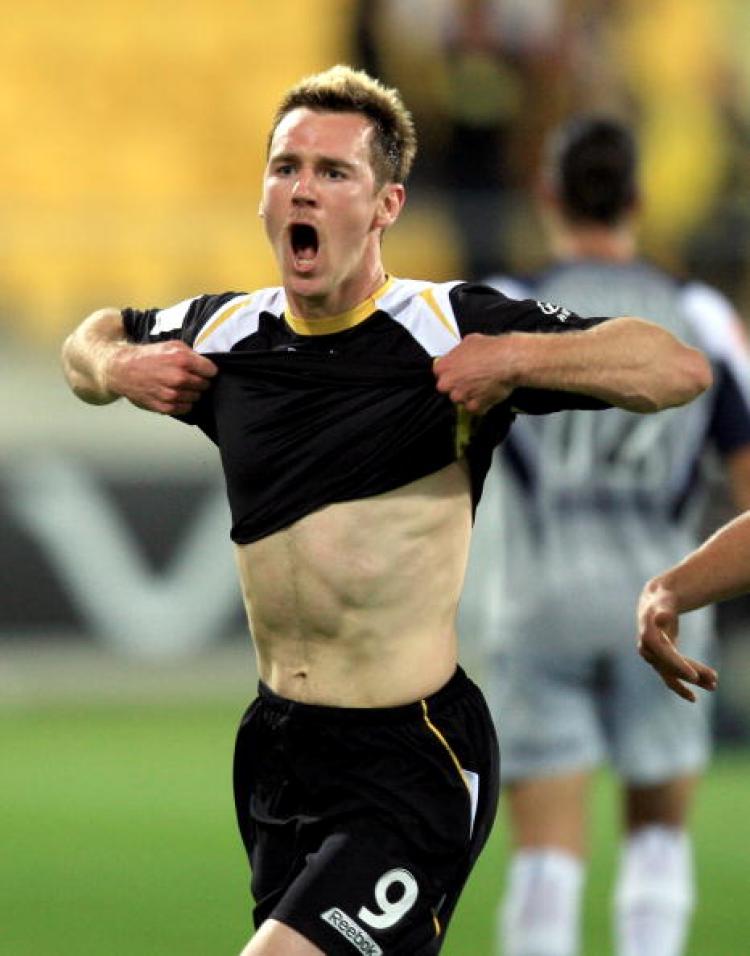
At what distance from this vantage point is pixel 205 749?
33.5 ft

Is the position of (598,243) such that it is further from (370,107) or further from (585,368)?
(585,368)

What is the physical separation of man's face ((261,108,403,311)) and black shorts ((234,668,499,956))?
0.79 meters

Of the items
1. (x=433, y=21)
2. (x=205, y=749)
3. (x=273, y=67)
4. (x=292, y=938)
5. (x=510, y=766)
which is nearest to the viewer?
(x=292, y=938)

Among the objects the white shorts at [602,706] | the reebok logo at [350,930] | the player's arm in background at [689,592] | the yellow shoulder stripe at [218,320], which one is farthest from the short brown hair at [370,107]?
the white shorts at [602,706]

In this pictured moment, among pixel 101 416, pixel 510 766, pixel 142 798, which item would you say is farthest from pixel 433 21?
pixel 510 766

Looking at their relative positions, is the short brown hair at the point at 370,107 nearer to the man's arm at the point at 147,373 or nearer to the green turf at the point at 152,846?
the man's arm at the point at 147,373

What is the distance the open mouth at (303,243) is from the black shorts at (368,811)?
814mm

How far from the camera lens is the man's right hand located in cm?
397

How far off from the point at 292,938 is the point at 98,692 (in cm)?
769

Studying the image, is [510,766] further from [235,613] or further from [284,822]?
[235,613]

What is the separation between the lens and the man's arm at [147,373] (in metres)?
3.97

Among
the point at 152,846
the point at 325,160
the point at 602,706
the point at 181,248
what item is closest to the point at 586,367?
the point at 325,160

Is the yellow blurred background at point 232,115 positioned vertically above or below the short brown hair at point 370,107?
below

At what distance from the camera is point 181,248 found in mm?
12648
